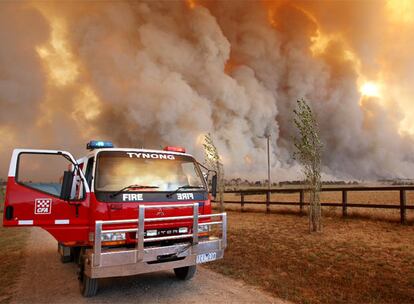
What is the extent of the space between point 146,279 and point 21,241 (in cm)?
859

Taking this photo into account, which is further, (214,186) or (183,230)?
(214,186)

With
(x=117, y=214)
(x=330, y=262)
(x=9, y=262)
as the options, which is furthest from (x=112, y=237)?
(x=9, y=262)

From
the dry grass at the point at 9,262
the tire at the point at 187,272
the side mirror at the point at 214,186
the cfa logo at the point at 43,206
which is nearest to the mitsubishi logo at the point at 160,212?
the tire at the point at 187,272

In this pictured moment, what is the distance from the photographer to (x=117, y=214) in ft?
18.0

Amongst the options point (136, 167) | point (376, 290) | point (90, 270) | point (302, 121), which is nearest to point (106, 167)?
point (136, 167)

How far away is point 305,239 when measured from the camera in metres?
10.2

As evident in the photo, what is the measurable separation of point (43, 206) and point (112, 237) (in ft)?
4.80

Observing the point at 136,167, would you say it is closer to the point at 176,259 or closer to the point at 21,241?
the point at 176,259

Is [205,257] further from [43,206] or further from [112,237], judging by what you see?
[43,206]

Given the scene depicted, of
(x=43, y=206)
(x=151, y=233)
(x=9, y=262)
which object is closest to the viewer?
(x=151, y=233)

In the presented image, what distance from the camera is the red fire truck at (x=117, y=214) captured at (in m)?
5.15

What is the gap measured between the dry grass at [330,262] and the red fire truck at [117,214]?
5.50ft

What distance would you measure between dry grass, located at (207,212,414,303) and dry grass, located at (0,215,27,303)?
13.8 feet

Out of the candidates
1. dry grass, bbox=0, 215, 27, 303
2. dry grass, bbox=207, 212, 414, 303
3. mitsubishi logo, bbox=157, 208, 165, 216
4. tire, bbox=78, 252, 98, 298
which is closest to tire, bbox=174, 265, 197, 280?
dry grass, bbox=207, 212, 414, 303
